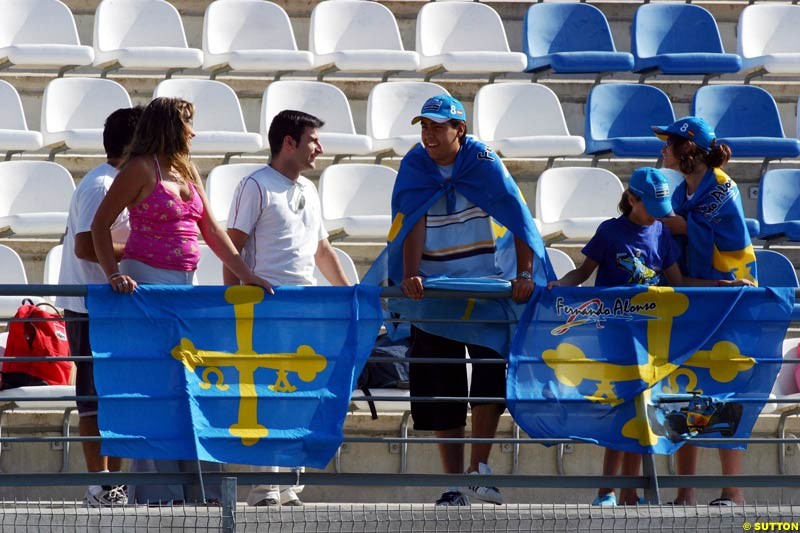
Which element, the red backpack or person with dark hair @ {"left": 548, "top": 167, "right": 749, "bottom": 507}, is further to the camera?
the red backpack

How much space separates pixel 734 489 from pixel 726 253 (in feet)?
2.95

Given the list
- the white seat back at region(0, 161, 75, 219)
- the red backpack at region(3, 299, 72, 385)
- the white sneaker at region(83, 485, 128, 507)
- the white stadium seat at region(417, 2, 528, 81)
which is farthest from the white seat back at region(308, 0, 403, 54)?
the white sneaker at region(83, 485, 128, 507)

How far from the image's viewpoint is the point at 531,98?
8.77m

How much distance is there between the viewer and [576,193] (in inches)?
320

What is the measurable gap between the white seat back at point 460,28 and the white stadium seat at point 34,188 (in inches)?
107

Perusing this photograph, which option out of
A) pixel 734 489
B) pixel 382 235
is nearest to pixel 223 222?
pixel 382 235

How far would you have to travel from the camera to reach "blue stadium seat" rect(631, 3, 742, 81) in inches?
362

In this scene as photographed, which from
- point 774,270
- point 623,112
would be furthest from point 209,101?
point 774,270

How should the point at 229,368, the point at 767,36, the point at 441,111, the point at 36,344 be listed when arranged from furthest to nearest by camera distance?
1. the point at 767,36
2. the point at 36,344
3. the point at 441,111
4. the point at 229,368

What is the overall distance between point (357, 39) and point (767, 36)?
2.80 m

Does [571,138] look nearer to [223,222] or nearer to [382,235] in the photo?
[382,235]

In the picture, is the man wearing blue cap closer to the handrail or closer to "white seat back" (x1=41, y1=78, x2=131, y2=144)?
the handrail

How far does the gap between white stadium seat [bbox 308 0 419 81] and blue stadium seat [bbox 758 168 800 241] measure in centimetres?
231

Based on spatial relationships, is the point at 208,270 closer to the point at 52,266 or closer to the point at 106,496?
the point at 52,266
